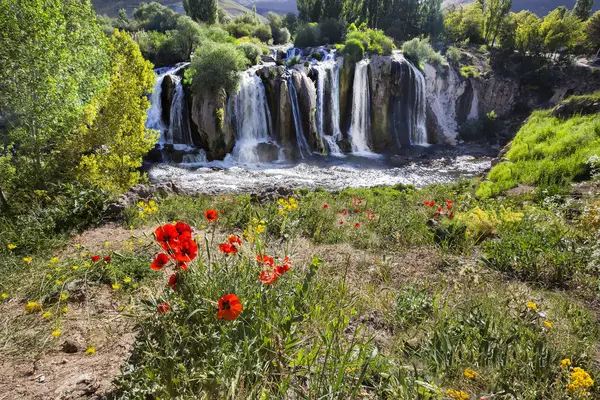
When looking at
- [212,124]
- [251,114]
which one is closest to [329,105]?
[251,114]

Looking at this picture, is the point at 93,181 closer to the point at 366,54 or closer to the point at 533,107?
the point at 366,54

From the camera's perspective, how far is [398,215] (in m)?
5.83

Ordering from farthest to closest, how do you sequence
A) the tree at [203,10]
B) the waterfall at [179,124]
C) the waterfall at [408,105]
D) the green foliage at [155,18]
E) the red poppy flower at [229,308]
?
the green foliage at [155,18], the tree at [203,10], the waterfall at [408,105], the waterfall at [179,124], the red poppy flower at [229,308]

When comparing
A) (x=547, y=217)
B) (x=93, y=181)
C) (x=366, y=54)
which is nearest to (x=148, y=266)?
(x=93, y=181)

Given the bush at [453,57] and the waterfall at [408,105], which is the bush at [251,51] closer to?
the waterfall at [408,105]

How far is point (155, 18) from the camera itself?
37406mm

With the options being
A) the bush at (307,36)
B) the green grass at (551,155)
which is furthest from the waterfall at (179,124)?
the green grass at (551,155)

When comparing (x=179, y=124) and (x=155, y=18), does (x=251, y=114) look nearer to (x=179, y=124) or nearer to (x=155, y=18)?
(x=179, y=124)

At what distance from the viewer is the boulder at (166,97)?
17.5m

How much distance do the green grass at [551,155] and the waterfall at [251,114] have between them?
12.1 meters

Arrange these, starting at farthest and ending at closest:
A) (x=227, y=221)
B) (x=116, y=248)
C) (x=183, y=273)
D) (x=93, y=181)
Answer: (x=93, y=181) < (x=227, y=221) < (x=116, y=248) < (x=183, y=273)

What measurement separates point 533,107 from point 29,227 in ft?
108

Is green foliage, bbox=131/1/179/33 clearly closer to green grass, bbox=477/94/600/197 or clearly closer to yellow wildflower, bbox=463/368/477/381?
green grass, bbox=477/94/600/197

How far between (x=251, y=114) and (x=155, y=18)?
1177 inches
